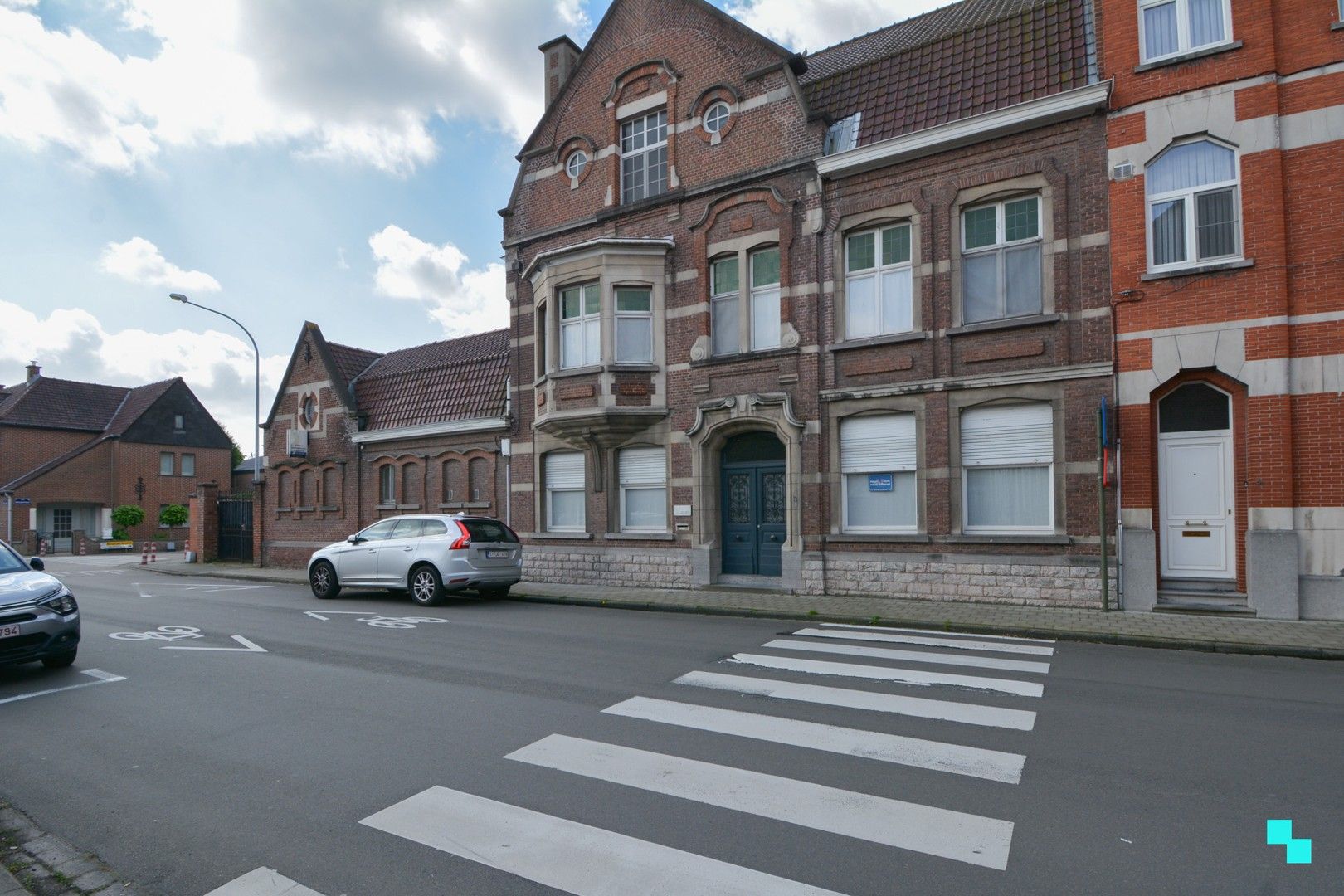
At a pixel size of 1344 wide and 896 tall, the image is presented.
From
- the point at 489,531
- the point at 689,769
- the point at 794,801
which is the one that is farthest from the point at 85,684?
the point at 489,531

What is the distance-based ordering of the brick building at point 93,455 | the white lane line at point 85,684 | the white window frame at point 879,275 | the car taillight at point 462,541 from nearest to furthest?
the white lane line at point 85,684, the white window frame at point 879,275, the car taillight at point 462,541, the brick building at point 93,455

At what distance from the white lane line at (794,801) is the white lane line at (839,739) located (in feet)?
2.29

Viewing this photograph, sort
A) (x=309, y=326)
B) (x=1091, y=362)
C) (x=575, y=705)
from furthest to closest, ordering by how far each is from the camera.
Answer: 1. (x=309, y=326)
2. (x=1091, y=362)
3. (x=575, y=705)

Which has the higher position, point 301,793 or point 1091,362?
point 1091,362

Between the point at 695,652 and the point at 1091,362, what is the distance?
7953 millimetres

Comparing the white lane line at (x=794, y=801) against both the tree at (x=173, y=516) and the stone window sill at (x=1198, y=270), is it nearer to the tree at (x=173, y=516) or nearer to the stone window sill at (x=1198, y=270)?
the stone window sill at (x=1198, y=270)

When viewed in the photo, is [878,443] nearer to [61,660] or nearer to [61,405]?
[61,660]

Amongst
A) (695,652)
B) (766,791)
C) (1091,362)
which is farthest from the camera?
(1091,362)

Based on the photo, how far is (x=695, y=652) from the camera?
927cm

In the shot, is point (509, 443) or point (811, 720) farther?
point (509, 443)

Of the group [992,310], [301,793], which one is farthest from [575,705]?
[992,310]

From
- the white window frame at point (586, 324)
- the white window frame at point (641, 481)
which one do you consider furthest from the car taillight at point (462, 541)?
the white window frame at point (586, 324)

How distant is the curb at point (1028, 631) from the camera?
9180mm

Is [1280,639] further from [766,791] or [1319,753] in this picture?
[766,791]
